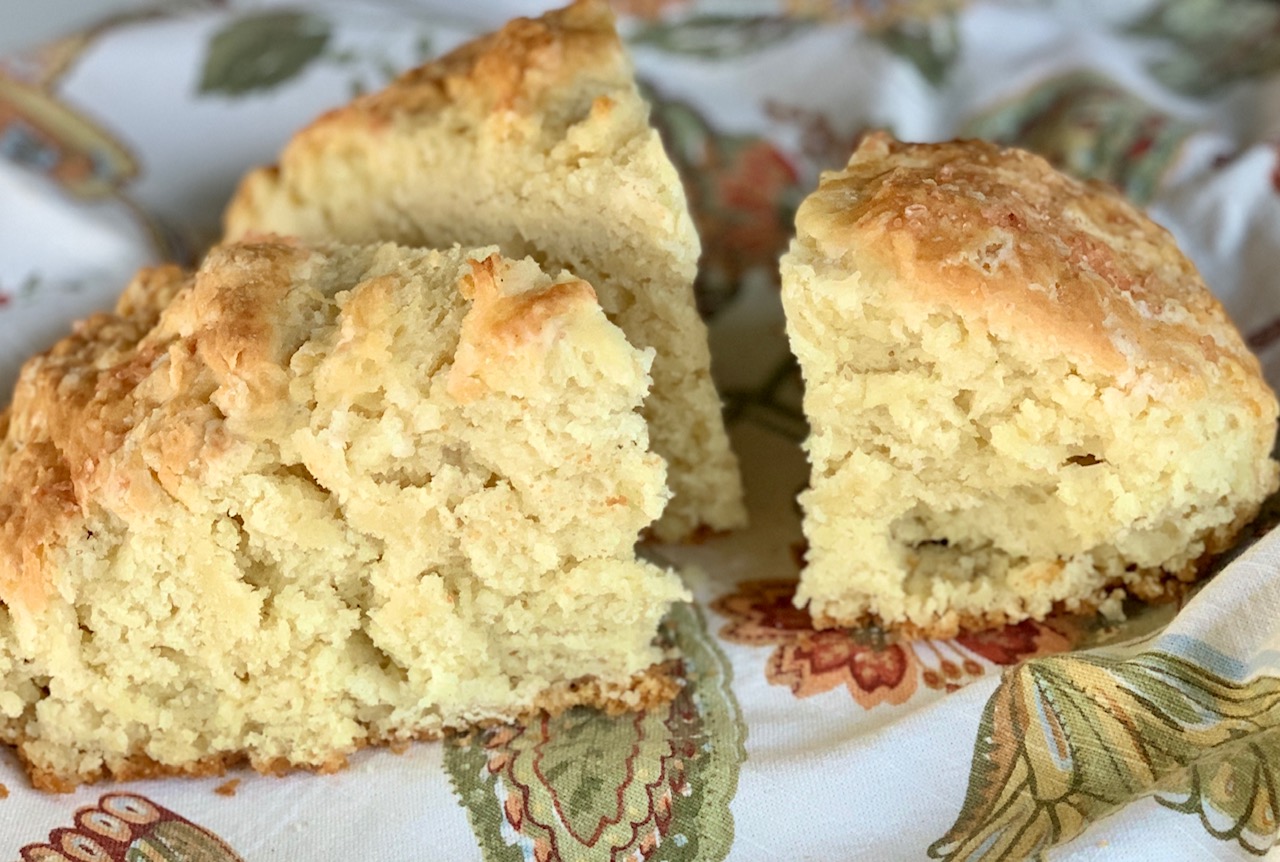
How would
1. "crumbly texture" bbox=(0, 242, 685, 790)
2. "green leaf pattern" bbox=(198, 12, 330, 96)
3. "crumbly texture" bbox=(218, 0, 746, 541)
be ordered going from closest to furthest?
1. "crumbly texture" bbox=(0, 242, 685, 790)
2. "crumbly texture" bbox=(218, 0, 746, 541)
3. "green leaf pattern" bbox=(198, 12, 330, 96)

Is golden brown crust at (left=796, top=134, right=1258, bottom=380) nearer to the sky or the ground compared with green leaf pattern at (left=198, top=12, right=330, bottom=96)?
nearer to the ground

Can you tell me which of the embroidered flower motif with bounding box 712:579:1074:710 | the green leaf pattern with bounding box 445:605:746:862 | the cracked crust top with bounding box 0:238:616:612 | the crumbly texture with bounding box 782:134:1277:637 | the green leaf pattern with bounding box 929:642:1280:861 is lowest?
the embroidered flower motif with bounding box 712:579:1074:710

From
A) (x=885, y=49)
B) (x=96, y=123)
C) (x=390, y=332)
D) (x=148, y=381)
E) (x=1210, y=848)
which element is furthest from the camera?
(x=885, y=49)

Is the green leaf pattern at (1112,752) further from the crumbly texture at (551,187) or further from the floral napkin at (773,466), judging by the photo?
the crumbly texture at (551,187)

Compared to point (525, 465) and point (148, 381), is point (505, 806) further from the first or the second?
point (148, 381)

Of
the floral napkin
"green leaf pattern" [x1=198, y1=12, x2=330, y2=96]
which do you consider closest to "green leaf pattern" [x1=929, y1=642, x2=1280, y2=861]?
the floral napkin

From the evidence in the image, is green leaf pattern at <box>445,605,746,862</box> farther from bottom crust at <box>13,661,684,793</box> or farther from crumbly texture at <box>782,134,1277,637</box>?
crumbly texture at <box>782,134,1277,637</box>

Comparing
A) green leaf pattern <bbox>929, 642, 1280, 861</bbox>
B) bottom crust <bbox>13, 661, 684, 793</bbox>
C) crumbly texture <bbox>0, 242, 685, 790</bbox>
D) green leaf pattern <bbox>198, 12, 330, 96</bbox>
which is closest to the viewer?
green leaf pattern <bbox>929, 642, 1280, 861</bbox>

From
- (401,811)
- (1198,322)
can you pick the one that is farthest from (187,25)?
(1198,322)
